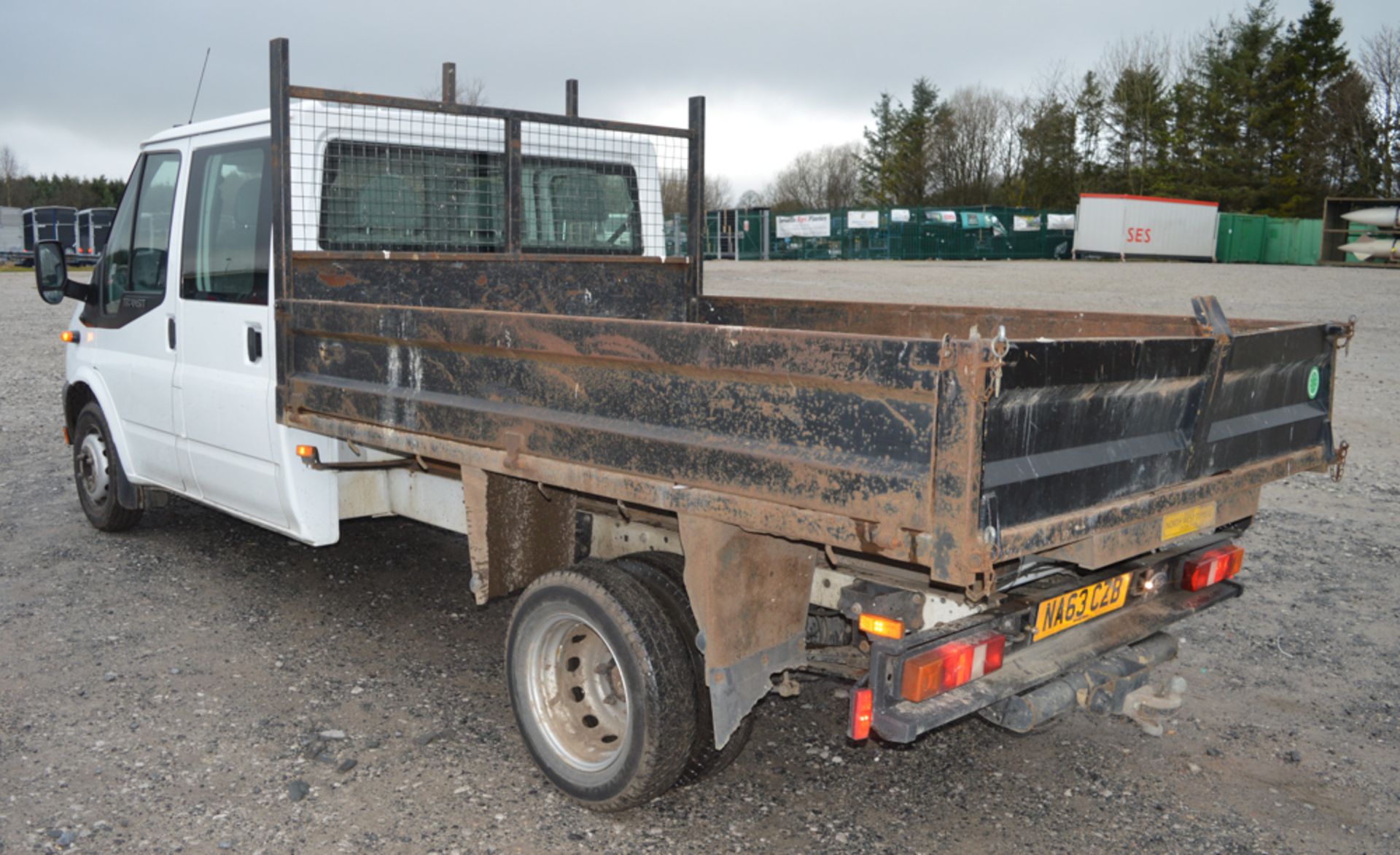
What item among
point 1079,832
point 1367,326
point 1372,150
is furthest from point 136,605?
point 1372,150

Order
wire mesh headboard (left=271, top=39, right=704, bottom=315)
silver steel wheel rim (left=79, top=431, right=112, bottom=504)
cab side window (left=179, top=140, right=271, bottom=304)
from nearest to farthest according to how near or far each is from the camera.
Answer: wire mesh headboard (left=271, top=39, right=704, bottom=315) → cab side window (left=179, top=140, right=271, bottom=304) → silver steel wheel rim (left=79, top=431, right=112, bottom=504)

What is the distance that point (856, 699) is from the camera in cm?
301

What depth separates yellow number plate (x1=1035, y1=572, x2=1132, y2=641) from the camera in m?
3.36

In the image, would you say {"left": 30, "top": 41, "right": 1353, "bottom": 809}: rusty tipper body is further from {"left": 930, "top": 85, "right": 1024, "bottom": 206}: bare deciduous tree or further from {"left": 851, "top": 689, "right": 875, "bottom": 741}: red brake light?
{"left": 930, "top": 85, "right": 1024, "bottom": 206}: bare deciduous tree

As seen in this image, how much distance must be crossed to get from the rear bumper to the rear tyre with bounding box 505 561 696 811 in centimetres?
61

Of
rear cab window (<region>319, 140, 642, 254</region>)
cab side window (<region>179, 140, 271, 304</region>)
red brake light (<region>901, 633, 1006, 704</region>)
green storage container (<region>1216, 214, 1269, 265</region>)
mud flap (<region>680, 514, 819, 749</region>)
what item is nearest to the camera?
red brake light (<region>901, 633, 1006, 704</region>)

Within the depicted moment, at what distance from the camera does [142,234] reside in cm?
570

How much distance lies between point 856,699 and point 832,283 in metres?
23.5

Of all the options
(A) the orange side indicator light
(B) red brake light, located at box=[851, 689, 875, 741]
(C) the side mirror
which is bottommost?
(B) red brake light, located at box=[851, 689, 875, 741]

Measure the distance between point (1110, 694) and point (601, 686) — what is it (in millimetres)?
1598

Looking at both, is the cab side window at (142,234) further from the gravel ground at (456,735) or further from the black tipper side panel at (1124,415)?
the black tipper side panel at (1124,415)

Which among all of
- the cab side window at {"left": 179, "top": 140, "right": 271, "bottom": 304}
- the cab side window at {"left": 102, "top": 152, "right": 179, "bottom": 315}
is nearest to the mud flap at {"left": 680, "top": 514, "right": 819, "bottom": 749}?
the cab side window at {"left": 179, "top": 140, "right": 271, "bottom": 304}

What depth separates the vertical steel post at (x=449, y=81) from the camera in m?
5.48

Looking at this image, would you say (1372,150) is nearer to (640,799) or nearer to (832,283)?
(832,283)
